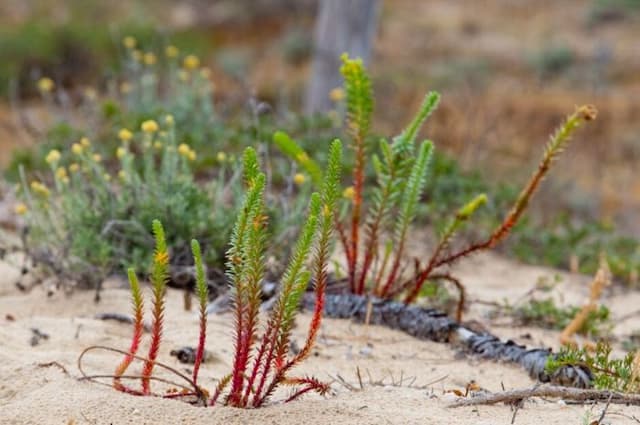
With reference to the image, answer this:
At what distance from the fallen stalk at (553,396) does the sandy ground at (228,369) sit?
3 centimetres

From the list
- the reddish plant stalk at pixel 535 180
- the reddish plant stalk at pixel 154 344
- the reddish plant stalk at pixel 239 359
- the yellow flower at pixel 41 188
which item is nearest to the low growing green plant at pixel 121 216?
the yellow flower at pixel 41 188

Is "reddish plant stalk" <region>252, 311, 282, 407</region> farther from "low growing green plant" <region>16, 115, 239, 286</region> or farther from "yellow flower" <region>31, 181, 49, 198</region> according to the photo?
"yellow flower" <region>31, 181, 49, 198</region>

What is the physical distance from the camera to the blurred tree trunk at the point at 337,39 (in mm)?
8875

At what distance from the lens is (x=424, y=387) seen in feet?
7.93

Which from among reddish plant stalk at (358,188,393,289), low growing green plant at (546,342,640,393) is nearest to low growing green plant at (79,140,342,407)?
low growing green plant at (546,342,640,393)

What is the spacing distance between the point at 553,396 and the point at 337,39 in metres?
7.00

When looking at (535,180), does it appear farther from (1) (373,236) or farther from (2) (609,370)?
(2) (609,370)

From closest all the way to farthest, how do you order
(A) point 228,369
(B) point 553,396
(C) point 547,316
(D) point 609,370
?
(B) point 553,396
(D) point 609,370
(A) point 228,369
(C) point 547,316

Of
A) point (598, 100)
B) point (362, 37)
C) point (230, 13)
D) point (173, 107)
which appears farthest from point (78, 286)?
point (230, 13)

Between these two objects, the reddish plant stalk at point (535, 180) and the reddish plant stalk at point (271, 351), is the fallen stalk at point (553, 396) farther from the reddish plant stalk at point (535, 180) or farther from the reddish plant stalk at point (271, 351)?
the reddish plant stalk at point (535, 180)

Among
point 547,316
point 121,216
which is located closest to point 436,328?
point 547,316

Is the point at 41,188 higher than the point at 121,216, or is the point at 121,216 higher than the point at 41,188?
the point at 41,188

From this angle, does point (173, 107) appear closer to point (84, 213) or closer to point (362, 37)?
point (84, 213)

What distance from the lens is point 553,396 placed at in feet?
7.46
